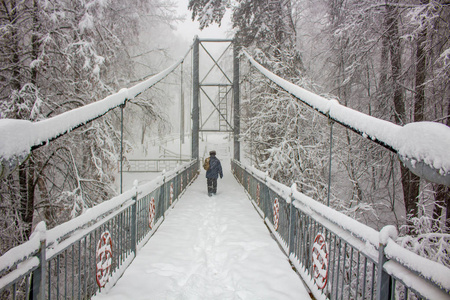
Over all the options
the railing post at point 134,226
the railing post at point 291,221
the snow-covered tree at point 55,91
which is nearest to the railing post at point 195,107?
the snow-covered tree at point 55,91

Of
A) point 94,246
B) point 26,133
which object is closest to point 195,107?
point 94,246

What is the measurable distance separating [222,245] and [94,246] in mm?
2322

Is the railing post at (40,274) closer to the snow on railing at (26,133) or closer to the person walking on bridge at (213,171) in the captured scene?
the snow on railing at (26,133)

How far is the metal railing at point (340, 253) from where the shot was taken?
4.91ft

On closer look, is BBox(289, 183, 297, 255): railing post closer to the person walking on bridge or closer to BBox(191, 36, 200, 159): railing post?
the person walking on bridge

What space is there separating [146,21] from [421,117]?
10463 millimetres

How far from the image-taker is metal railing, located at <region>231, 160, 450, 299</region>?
4.91 ft

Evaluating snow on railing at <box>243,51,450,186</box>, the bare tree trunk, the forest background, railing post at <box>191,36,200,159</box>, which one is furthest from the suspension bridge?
railing post at <box>191,36,200,159</box>

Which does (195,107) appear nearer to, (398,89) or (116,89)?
(116,89)

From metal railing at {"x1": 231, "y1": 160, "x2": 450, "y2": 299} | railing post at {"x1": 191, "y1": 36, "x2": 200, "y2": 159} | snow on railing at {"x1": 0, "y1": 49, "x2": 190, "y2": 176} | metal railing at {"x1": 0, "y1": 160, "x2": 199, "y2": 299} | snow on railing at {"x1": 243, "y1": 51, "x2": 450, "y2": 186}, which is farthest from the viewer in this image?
railing post at {"x1": 191, "y1": 36, "x2": 200, "y2": 159}

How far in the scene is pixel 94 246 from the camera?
10.1ft

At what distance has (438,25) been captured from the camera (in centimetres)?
636

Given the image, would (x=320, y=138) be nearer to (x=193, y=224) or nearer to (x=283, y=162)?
(x=283, y=162)

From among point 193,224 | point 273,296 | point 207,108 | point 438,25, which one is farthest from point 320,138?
point 207,108
